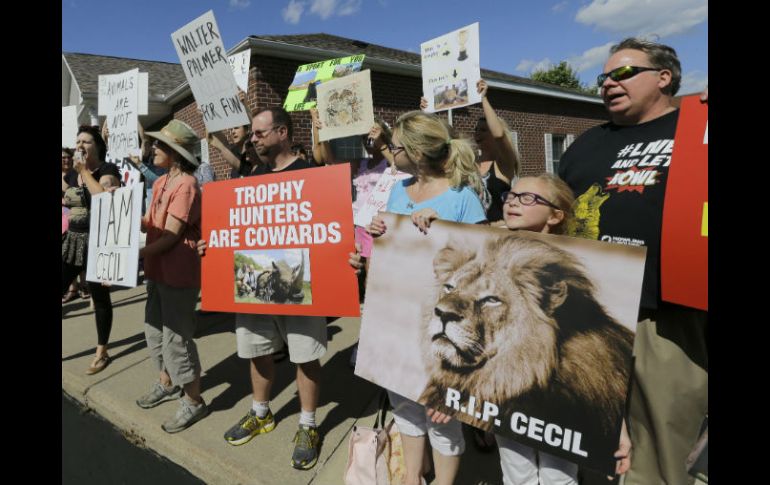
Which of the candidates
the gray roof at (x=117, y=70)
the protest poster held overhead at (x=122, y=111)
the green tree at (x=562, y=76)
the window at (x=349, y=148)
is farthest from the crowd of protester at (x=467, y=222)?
the green tree at (x=562, y=76)

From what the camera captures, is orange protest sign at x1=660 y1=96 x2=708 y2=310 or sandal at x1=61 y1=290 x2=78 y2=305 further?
sandal at x1=61 y1=290 x2=78 y2=305

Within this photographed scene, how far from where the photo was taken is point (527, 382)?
1.46m

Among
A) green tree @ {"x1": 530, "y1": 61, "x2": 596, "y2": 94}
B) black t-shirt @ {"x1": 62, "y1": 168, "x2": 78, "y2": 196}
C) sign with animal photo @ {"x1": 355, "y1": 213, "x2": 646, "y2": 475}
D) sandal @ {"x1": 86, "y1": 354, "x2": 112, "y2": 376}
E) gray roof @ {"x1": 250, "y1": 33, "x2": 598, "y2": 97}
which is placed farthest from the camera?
green tree @ {"x1": 530, "y1": 61, "x2": 596, "y2": 94}

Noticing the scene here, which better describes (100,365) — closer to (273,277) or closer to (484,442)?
(273,277)

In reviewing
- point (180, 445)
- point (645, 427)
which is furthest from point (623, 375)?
point (180, 445)

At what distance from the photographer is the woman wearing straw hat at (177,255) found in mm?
2738

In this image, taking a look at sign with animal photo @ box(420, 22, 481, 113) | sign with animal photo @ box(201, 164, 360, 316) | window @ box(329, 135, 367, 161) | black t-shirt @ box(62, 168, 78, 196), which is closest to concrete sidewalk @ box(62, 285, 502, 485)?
sign with animal photo @ box(201, 164, 360, 316)

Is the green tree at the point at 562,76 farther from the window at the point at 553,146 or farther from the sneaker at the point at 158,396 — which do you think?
the sneaker at the point at 158,396

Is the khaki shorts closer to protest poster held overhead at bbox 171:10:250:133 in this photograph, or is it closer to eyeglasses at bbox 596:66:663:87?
protest poster held overhead at bbox 171:10:250:133

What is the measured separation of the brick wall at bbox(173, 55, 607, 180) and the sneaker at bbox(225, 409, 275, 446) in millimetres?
4353

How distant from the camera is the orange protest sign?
4.63 ft

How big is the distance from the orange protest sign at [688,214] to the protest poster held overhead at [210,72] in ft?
8.19

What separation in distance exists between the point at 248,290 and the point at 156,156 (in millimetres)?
1166

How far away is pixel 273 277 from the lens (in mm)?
2387
